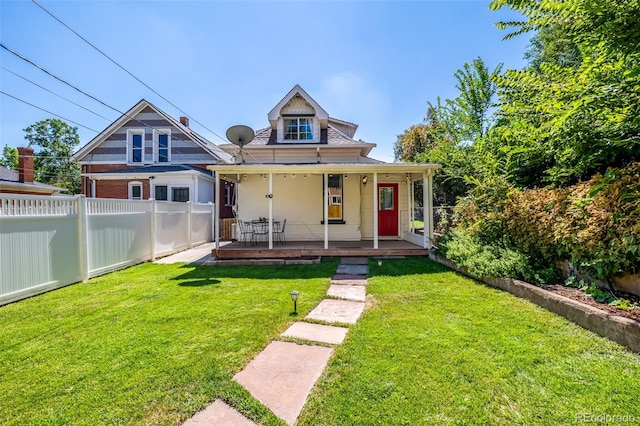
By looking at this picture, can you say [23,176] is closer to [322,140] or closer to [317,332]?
[322,140]

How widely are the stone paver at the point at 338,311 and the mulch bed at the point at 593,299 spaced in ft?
9.76

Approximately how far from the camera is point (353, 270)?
7062mm

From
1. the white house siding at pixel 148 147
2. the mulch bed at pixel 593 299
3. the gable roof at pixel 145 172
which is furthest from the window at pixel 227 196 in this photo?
the mulch bed at pixel 593 299

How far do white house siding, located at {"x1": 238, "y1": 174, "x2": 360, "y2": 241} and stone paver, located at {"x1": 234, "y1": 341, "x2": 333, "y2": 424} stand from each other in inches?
284

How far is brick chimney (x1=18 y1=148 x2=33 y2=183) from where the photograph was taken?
1581 cm

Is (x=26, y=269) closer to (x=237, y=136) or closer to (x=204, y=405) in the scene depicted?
(x=204, y=405)

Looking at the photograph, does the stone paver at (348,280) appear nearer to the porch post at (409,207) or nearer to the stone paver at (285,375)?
the stone paver at (285,375)

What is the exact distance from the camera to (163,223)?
378 inches

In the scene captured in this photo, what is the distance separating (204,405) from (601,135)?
6644 mm

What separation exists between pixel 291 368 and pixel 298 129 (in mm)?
11231

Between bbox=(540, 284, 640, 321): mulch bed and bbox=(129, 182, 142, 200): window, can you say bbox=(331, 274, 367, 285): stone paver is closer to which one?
bbox=(540, 284, 640, 321): mulch bed

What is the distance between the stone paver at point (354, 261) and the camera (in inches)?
309

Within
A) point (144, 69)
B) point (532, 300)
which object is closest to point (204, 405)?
point (532, 300)

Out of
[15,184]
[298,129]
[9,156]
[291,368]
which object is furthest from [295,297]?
[9,156]
